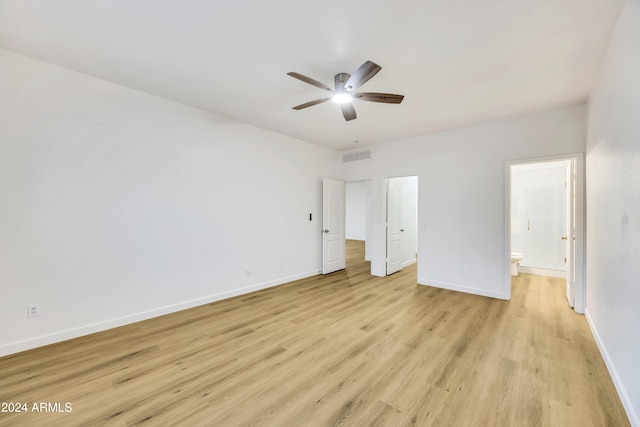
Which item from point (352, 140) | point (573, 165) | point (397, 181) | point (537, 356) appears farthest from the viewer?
point (397, 181)

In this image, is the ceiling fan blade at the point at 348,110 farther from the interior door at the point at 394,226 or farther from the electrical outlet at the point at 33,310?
the electrical outlet at the point at 33,310

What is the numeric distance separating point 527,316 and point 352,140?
156 inches

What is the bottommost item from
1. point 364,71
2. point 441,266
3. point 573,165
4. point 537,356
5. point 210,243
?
point 537,356

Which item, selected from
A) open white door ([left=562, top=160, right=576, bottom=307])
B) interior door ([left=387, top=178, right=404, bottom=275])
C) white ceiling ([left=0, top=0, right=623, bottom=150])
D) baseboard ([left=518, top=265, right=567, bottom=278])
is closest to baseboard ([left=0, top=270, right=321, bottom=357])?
white ceiling ([left=0, top=0, right=623, bottom=150])

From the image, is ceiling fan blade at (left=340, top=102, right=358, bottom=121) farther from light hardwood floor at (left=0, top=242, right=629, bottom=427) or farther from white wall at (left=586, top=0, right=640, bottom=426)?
light hardwood floor at (left=0, top=242, right=629, bottom=427)

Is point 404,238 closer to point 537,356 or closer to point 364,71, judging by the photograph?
point 537,356

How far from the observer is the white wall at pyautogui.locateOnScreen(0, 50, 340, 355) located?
2480mm

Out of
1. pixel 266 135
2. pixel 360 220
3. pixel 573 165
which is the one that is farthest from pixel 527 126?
pixel 360 220

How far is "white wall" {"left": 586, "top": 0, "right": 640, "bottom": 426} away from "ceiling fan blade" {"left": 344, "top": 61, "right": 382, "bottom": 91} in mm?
1576

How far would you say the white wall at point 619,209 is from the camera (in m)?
1.61

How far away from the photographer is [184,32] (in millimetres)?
2086

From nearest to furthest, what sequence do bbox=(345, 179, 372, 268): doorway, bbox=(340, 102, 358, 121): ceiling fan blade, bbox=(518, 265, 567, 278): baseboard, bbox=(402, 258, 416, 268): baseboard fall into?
bbox=(340, 102, 358, 121): ceiling fan blade < bbox=(518, 265, 567, 278): baseboard < bbox=(402, 258, 416, 268): baseboard < bbox=(345, 179, 372, 268): doorway

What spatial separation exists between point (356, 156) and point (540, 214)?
13.8 ft

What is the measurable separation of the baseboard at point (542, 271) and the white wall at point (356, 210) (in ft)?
18.4
